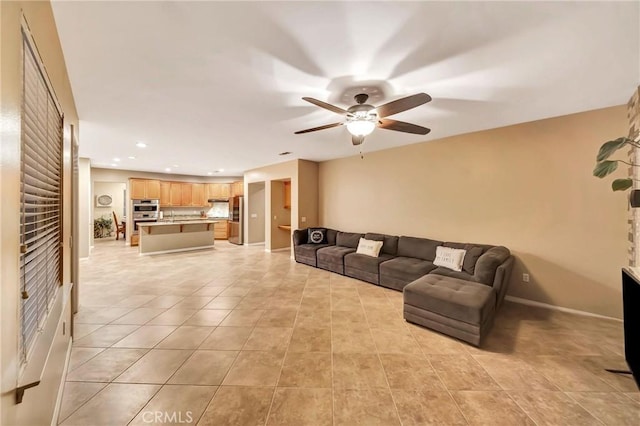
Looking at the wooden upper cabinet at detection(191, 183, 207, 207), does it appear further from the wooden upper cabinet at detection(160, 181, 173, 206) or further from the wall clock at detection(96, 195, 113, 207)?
the wall clock at detection(96, 195, 113, 207)

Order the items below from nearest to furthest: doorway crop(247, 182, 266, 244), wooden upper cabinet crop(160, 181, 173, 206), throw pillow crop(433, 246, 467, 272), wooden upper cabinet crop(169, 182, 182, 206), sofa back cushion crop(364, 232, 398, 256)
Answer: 1. throw pillow crop(433, 246, 467, 272)
2. sofa back cushion crop(364, 232, 398, 256)
3. doorway crop(247, 182, 266, 244)
4. wooden upper cabinet crop(160, 181, 173, 206)
5. wooden upper cabinet crop(169, 182, 182, 206)

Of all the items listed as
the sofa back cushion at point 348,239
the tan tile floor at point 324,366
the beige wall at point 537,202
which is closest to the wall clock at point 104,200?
the tan tile floor at point 324,366

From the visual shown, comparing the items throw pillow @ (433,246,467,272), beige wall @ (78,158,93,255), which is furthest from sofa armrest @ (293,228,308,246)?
beige wall @ (78,158,93,255)

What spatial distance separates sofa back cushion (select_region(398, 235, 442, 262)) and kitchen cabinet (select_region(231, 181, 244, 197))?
6674 millimetres

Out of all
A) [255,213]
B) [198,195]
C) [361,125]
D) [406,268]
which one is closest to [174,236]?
[255,213]

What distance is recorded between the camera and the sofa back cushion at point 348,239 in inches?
217

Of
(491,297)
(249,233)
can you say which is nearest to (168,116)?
(491,297)

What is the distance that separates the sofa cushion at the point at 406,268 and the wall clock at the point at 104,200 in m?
11.4

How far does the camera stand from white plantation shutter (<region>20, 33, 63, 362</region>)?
1.11m

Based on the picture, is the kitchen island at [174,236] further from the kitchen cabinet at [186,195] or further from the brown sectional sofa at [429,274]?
the brown sectional sofa at [429,274]

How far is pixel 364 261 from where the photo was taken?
455 centimetres

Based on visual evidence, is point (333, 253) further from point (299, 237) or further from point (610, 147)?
point (610, 147)

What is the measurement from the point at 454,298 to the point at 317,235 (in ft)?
12.6

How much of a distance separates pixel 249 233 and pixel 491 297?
292 inches
